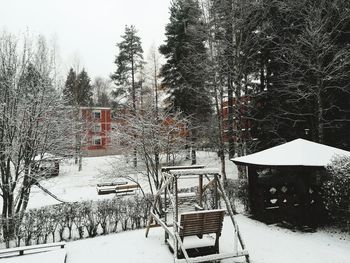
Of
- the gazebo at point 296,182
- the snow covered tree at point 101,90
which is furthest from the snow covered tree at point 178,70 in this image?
the snow covered tree at point 101,90

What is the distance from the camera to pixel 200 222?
21.7 feet

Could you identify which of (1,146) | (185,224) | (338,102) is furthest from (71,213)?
(338,102)

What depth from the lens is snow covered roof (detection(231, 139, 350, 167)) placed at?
909cm

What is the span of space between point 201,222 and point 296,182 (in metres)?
5.17

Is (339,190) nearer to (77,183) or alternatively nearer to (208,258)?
(208,258)

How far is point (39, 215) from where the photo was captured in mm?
9359

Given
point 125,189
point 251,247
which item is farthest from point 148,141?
point 251,247

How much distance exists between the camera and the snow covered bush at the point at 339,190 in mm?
8047

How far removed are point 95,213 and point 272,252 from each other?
5933mm

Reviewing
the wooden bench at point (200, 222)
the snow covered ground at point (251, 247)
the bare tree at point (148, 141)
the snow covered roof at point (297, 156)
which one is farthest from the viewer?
the bare tree at point (148, 141)

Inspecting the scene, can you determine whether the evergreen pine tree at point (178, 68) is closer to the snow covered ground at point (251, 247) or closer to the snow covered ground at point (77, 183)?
the snow covered ground at point (77, 183)

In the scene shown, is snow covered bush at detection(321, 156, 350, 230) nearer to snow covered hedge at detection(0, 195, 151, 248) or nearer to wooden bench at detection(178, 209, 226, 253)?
wooden bench at detection(178, 209, 226, 253)

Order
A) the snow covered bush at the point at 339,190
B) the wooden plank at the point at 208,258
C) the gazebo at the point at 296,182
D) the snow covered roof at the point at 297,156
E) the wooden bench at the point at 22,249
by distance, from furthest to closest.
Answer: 1. the gazebo at the point at 296,182
2. the snow covered roof at the point at 297,156
3. the snow covered bush at the point at 339,190
4. the wooden bench at the point at 22,249
5. the wooden plank at the point at 208,258

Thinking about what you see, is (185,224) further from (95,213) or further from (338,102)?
(338,102)
